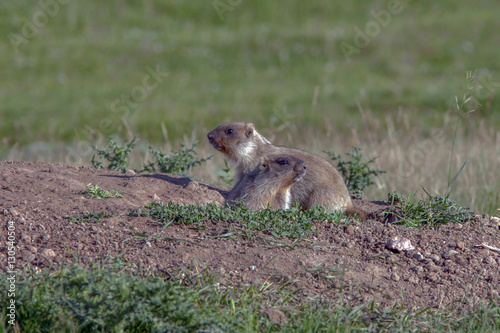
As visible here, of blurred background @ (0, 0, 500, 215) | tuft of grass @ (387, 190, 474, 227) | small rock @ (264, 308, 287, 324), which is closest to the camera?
small rock @ (264, 308, 287, 324)

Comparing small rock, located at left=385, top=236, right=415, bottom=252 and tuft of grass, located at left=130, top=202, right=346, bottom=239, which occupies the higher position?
tuft of grass, located at left=130, top=202, right=346, bottom=239

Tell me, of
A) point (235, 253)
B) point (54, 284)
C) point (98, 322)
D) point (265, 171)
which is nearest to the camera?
point (98, 322)

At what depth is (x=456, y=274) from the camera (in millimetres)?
4699

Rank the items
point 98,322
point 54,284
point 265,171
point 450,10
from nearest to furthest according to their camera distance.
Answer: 1. point 98,322
2. point 54,284
3. point 265,171
4. point 450,10

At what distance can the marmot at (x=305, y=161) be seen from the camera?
20.5 feet

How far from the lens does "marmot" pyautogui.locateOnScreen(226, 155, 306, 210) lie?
598 cm

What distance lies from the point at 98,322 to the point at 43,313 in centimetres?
38

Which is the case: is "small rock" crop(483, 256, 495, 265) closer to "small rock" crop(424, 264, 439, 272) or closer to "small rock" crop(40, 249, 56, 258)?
"small rock" crop(424, 264, 439, 272)

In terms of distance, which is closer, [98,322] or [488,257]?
[98,322]

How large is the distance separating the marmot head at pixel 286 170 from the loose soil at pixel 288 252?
3.46 ft

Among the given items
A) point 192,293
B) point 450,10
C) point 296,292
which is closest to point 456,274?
point 296,292

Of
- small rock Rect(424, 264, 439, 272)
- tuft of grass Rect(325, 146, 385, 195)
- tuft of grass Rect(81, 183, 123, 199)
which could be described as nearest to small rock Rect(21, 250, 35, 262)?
tuft of grass Rect(81, 183, 123, 199)

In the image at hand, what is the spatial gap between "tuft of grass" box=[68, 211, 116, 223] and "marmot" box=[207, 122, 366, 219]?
74.5 inches

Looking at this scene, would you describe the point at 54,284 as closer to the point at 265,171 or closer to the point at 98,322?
the point at 98,322
